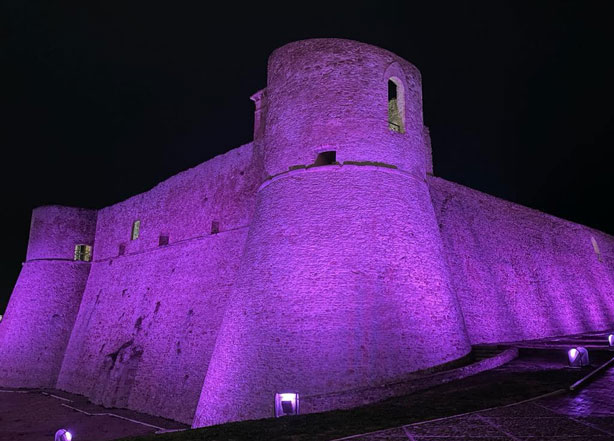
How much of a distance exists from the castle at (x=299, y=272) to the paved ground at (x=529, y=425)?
2403 mm

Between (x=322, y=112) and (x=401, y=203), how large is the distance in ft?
8.71

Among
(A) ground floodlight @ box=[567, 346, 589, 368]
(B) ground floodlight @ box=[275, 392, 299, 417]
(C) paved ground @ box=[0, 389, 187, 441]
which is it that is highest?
(A) ground floodlight @ box=[567, 346, 589, 368]

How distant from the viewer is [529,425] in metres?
5.18

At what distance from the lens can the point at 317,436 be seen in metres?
5.17

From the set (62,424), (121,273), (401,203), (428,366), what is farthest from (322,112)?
(121,273)

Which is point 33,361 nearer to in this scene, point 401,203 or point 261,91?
point 261,91

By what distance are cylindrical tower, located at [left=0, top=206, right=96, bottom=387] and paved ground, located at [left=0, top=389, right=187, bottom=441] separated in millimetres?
2354

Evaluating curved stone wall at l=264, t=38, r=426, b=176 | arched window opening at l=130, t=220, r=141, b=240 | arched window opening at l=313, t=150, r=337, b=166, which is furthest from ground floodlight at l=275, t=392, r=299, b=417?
arched window opening at l=130, t=220, r=141, b=240

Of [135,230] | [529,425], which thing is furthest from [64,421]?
[529,425]

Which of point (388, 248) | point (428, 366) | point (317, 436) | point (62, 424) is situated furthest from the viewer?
point (62, 424)

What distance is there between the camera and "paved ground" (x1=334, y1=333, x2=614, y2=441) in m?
4.78

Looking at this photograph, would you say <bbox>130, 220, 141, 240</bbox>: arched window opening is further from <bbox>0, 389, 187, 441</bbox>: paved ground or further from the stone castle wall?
the stone castle wall

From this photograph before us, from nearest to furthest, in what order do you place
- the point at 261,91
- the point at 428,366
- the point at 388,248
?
the point at 428,366 < the point at 388,248 < the point at 261,91

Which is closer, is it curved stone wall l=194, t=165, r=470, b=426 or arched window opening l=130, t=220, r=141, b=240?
curved stone wall l=194, t=165, r=470, b=426
